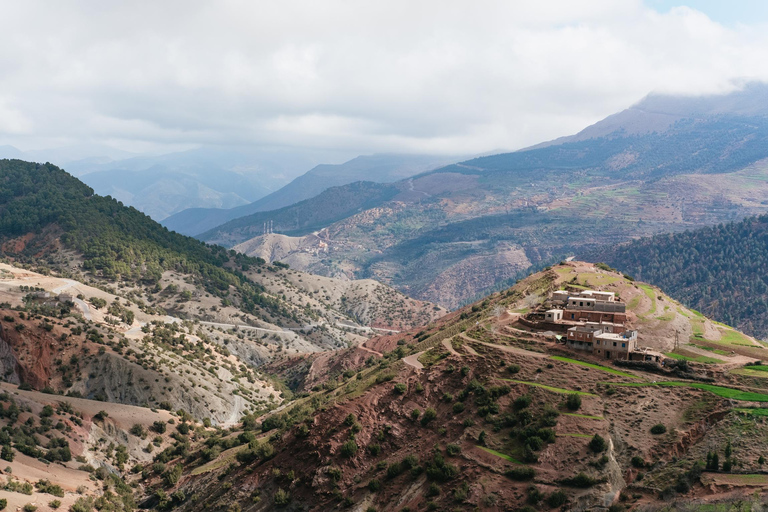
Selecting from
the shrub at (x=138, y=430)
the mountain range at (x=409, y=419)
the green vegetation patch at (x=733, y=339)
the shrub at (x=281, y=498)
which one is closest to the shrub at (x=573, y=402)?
the mountain range at (x=409, y=419)

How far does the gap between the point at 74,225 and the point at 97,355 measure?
3315 inches

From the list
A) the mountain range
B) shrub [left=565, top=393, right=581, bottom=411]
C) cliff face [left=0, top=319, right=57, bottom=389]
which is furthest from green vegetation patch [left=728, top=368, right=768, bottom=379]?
cliff face [left=0, top=319, right=57, bottom=389]

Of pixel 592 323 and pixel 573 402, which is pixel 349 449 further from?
pixel 592 323

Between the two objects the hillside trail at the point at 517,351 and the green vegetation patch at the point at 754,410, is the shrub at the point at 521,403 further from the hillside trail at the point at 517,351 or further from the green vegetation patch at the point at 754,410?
the green vegetation patch at the point at 754,410

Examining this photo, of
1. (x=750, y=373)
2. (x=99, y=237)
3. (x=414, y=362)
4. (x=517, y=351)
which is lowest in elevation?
(x=414, y=362)

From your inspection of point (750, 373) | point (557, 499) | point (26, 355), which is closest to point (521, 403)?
point (557, 499)

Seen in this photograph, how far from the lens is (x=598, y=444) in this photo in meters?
45.6

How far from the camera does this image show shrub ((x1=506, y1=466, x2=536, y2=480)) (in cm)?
4528

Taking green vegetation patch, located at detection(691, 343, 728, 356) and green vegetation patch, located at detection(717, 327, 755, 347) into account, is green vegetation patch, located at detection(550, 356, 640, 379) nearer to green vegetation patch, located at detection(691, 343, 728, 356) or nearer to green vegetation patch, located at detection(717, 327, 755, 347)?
green vegetation patch, located at detection(691, 343, 728, 356)

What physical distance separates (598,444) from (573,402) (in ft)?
14.9

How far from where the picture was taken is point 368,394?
58.8 meters

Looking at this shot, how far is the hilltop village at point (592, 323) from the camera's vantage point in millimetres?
54562

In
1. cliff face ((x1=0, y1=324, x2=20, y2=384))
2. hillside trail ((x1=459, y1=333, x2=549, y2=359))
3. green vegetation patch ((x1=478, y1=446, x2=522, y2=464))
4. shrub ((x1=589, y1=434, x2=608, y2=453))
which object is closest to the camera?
shrub ((x1=589, y1=434, x2=608, y2=453))

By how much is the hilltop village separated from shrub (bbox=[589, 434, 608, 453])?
10.9m
